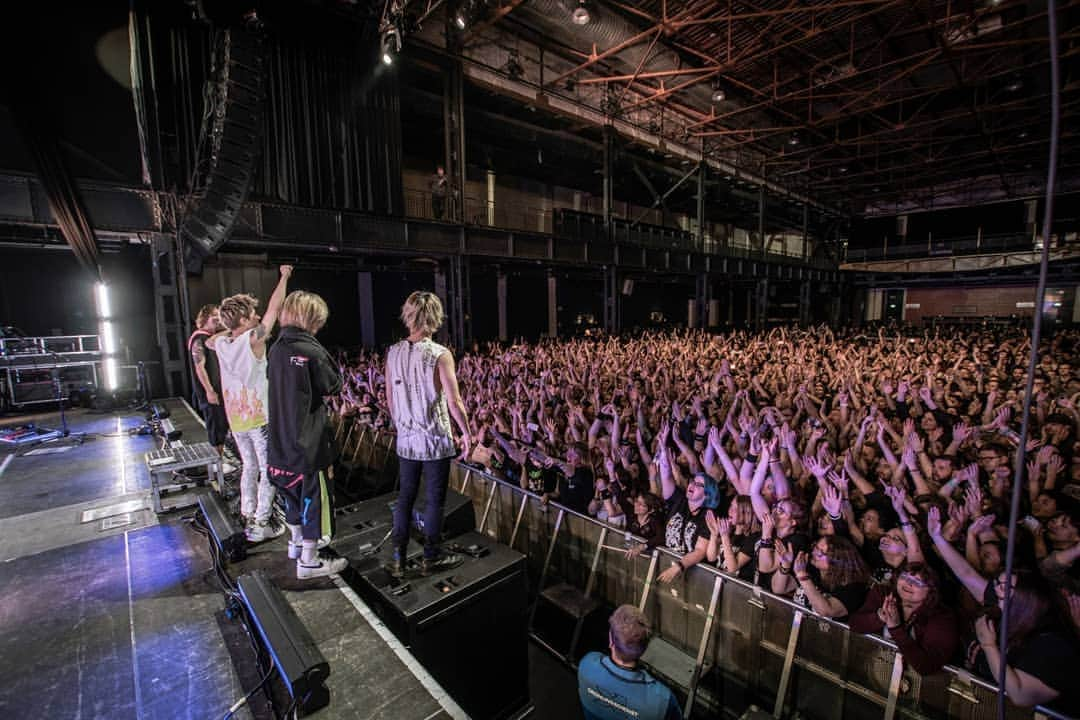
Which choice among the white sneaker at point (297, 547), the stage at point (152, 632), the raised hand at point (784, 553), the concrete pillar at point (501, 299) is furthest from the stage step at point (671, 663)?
the concrete pillar at point (501, 299)

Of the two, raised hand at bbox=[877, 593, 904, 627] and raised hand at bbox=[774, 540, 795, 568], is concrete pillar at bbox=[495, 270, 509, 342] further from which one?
raised hand at bbox=[877, 593, 904, 627]

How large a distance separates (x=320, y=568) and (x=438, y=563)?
0.76 m

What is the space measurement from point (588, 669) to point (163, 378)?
40.3ft

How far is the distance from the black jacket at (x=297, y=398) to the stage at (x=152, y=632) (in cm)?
86

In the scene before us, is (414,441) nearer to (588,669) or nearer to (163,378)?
(588,669)

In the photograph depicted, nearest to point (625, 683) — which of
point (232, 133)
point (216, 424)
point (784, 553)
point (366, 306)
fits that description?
point (784, 553)

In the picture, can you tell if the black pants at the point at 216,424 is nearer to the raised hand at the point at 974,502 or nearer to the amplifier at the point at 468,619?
the amplifier at the point at 468,619

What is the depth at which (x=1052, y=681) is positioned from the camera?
239 centimetres

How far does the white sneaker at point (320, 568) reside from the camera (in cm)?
312

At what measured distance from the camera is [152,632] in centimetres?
269

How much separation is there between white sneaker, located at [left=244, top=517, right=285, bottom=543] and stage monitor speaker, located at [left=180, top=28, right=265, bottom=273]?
4833 mm

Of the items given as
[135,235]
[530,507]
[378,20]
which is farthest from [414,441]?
[378,20]

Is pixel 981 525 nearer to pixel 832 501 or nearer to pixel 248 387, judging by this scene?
pixel 832 501

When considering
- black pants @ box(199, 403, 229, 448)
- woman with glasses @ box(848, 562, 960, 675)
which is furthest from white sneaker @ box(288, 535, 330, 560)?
woman with glasses @ box(848, 562, 960, 675)
